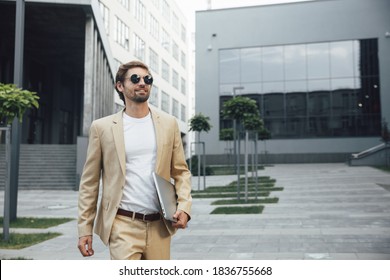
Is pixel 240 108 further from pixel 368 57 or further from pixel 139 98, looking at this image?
pixel 368 57

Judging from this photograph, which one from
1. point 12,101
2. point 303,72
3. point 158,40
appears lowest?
point 12,101

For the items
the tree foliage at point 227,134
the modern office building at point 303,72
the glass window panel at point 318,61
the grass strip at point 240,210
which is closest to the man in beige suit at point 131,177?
the grass strip at point 240,210

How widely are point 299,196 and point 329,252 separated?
7.07 metres

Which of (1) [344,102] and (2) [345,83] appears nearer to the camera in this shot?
(2) [345,83]

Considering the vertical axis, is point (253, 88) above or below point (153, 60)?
above

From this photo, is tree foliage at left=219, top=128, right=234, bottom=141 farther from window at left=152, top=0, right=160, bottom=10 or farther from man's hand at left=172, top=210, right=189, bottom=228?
man's hand at left=172, top=210, right=189, bottom=228

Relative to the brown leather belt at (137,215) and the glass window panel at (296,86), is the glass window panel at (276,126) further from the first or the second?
the brown leather belt at (137,215)

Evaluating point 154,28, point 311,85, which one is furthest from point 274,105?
point 154,28

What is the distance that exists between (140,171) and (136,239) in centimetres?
39

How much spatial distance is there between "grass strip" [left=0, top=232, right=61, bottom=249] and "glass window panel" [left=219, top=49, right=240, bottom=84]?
23793 mm

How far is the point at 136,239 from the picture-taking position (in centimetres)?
259

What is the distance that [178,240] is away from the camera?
6461mm
